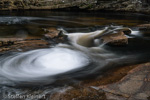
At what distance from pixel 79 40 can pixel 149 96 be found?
635 centimetres

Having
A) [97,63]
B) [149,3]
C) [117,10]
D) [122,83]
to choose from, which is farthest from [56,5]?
[122,83]

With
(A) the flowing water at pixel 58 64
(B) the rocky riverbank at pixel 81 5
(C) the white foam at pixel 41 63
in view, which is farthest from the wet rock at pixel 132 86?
(B) the rocky riverbank at pixel 81 5

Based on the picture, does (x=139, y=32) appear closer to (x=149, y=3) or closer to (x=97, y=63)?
(x=97, y=63)

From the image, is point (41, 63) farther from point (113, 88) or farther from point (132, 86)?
point (132, 86)

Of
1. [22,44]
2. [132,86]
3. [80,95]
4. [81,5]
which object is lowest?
[80,95]

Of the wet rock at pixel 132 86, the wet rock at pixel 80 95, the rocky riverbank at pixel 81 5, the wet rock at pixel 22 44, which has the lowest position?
the wet rock at pixel 80 95

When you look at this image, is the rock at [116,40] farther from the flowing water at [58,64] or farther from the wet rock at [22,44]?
the wet rock at [22,44]

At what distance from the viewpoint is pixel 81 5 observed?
2752cm

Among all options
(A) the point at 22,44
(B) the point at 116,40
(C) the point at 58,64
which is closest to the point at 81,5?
(B) the point at 116,40

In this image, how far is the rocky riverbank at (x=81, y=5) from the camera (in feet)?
78.9

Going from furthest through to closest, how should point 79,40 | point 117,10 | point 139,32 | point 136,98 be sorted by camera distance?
point 117,10 < point 139,32 < point 79,40 < point 136,98

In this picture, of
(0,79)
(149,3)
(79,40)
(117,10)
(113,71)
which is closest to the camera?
(0,79)

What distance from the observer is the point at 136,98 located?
3469 mm

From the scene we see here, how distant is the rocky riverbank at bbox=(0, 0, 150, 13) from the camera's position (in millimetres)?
24062
